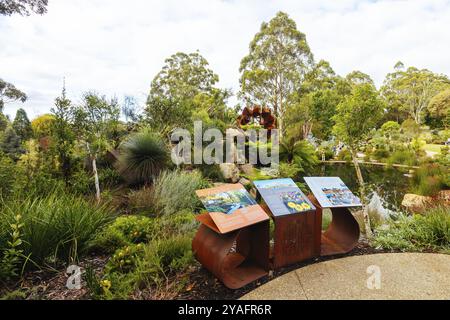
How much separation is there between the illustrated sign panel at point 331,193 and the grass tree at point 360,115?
2.84 feet

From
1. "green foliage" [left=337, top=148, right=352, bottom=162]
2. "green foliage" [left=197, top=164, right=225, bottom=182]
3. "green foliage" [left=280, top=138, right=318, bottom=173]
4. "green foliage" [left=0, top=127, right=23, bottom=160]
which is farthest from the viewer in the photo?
"green foliage" [left=337, top=148, right=352, bottom=162]

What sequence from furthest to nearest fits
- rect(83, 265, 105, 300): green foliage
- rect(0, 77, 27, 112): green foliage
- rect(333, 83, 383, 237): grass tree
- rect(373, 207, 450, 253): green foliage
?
rect(0, 77, 27, 112): green foliage
rect(333, 83, 383, 237): grass tree
rect(373, 207, 450, 253): green foliage
rect(83, 265, 105, 300): green foliage

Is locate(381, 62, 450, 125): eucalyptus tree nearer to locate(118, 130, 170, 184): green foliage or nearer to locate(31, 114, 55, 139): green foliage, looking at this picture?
locate(118, 130, 170, 184): green foliage

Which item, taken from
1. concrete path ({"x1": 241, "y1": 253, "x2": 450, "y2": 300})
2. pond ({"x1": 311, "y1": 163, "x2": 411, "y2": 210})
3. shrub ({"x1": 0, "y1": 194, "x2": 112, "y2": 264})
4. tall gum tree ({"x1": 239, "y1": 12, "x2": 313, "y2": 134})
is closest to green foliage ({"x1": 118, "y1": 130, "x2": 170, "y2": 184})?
shrub ({"x1": 0, "y1": 194, "x2": 112, "y2": 264})

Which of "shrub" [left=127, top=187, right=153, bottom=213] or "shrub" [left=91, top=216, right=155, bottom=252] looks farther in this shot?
"shrub" [left=127, top=187, right=153, bottom=213]

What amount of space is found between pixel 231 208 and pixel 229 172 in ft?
15.0

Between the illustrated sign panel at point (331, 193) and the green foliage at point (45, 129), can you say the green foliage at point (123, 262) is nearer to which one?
the illustrated sign panel at point (331, 193)

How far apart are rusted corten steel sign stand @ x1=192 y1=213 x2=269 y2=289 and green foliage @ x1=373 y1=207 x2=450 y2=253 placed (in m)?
1.55

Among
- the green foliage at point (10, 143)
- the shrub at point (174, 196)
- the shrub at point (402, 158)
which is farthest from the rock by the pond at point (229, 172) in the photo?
the shrub at point (402, 158)

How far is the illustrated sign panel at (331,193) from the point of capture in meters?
2.19

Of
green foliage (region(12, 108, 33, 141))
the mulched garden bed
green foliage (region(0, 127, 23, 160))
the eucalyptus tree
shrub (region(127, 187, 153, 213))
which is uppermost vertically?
the eucalyptus tree

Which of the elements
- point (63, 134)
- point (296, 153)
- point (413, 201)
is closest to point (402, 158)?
point (296, 153)

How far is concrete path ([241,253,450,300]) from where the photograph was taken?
168 centimetres
